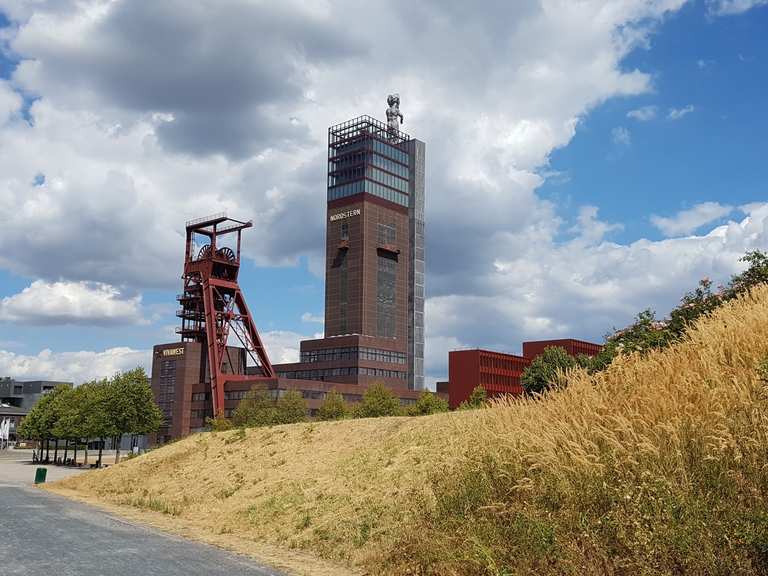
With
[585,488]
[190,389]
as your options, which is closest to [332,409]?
[190,389]

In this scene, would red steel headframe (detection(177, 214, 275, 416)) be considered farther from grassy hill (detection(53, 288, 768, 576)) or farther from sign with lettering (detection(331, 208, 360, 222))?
grassy hill (detection(53, 288, 768, 576))

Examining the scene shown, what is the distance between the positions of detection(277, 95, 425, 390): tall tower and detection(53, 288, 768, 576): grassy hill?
394 feet

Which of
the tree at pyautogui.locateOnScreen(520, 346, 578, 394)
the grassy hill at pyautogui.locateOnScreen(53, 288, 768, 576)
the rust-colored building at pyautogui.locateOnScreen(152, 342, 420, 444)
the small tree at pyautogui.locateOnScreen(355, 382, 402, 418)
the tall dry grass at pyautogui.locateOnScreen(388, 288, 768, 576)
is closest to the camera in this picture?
the tall dry grass at pyautogui.locateOnScreen(388, 288, 768, 576)

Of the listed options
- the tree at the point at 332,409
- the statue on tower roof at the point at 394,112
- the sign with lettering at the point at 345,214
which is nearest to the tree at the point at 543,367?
the tree at the point at 332,409

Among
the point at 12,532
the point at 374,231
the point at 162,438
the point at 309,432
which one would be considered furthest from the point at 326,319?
the point at 12,532

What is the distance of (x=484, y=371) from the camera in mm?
117625

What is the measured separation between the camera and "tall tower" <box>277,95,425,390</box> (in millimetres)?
151750

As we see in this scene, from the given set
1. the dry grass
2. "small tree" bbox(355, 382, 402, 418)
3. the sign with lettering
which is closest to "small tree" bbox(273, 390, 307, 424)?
"small tree" bbox(355, 382, 402, 418)

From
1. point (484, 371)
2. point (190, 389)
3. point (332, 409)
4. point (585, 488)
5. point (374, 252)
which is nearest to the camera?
point (585, 488)

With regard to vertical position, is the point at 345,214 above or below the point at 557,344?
above

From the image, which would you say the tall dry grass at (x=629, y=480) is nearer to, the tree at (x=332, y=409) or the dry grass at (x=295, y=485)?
the dry grass at (x=295, y=485)

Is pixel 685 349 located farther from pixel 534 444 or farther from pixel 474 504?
pixel 474 504

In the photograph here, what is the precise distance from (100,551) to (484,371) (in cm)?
10626

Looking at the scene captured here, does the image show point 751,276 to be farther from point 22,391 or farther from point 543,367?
point 22,391
